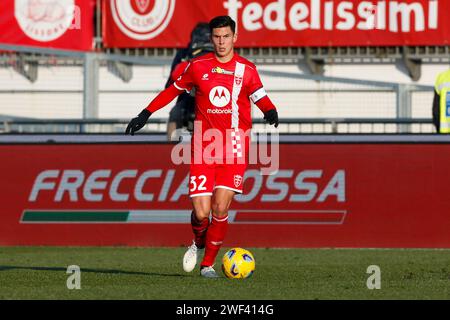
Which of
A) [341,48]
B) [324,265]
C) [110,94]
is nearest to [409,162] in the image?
[324,265]

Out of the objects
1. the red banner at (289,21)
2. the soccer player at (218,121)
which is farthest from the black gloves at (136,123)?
the red banner at (289,21)

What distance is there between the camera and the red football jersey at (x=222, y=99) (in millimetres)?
11422

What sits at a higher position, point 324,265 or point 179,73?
point 179,73

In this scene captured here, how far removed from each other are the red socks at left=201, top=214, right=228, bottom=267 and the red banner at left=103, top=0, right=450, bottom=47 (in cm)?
1203

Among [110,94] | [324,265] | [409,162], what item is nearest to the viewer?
[324,265]

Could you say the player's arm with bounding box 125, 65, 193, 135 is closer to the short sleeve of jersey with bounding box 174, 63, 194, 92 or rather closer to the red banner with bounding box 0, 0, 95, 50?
the short sleeve of jersey with bounding box 174, 63, 194, 92

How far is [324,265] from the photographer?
13.4 metres

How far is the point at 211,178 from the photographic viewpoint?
1155 cm

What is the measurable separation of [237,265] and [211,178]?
80 centimetres

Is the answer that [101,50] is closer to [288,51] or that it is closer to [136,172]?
[288,51]

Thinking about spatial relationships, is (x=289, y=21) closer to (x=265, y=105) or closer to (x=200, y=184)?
(x=265, y=105)

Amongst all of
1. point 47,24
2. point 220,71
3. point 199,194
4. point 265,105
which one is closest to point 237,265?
point 199,194
